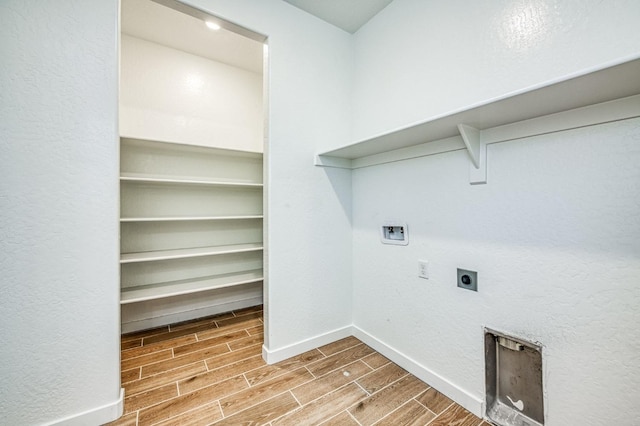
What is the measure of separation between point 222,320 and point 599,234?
2.66 metres

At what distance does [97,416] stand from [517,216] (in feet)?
7.21

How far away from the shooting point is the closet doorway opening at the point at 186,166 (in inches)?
84.8

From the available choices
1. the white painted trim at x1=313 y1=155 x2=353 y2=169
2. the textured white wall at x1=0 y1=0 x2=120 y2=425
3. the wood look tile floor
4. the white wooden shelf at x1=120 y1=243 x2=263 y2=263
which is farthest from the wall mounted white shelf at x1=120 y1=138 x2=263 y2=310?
the white painted trim at x1=313 y1=155 x2=353 y2=169

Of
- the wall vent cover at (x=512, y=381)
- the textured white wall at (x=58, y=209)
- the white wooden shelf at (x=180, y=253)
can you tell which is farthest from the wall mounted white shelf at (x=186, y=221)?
the wall vent cover at (x=512, y=381)

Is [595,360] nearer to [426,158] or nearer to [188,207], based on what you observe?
[426,158]

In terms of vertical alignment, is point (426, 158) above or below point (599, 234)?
above

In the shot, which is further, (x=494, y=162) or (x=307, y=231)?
(x=307, y=231)

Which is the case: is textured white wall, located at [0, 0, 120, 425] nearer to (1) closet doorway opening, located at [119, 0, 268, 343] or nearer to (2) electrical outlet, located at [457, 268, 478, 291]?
(1) closet doorway opening, located at [119, 0, 268, 343]

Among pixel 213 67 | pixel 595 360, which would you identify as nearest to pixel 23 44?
pixel 213 67

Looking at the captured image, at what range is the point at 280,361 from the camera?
1737 mm

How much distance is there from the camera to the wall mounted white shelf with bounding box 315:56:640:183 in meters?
0.77

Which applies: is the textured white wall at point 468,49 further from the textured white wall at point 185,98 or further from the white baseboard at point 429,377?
the white baseboard at point 429,377

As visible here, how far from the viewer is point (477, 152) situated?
1.25 metres

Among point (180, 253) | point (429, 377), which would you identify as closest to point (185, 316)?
point (180, 253)
